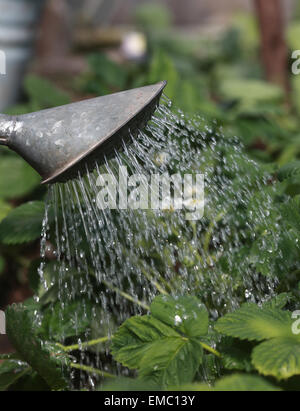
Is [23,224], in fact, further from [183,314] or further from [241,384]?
[241,384]

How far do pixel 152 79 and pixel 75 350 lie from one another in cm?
Result: 105

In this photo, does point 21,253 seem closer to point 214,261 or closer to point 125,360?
point 214,261

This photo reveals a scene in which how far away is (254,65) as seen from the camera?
321 cm

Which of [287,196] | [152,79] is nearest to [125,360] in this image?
[287,196]

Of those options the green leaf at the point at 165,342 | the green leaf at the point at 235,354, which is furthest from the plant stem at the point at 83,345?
the green leaf at the point at 235,354

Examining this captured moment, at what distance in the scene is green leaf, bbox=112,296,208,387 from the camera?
783 millimetres

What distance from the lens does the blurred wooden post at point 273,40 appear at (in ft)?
7.67

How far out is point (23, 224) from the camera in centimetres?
112

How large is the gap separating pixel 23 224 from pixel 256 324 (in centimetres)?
56

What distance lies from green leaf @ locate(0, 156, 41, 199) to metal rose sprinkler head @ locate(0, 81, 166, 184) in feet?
2.61

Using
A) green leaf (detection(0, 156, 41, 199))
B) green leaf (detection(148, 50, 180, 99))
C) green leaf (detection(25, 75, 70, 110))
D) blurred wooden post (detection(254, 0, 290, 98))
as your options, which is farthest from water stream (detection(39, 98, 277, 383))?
blurred wooden post (detection(254, 0, 290, 98))

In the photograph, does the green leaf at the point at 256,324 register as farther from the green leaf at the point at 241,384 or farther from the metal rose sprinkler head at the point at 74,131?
the metal rose sprinkler head at the point at 74,131

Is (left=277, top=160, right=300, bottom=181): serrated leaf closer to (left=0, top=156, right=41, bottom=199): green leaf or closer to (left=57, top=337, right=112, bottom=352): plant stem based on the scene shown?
(left=57, top=337, right=112, bottom=352): plant stem

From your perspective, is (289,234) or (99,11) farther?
(99,11)
